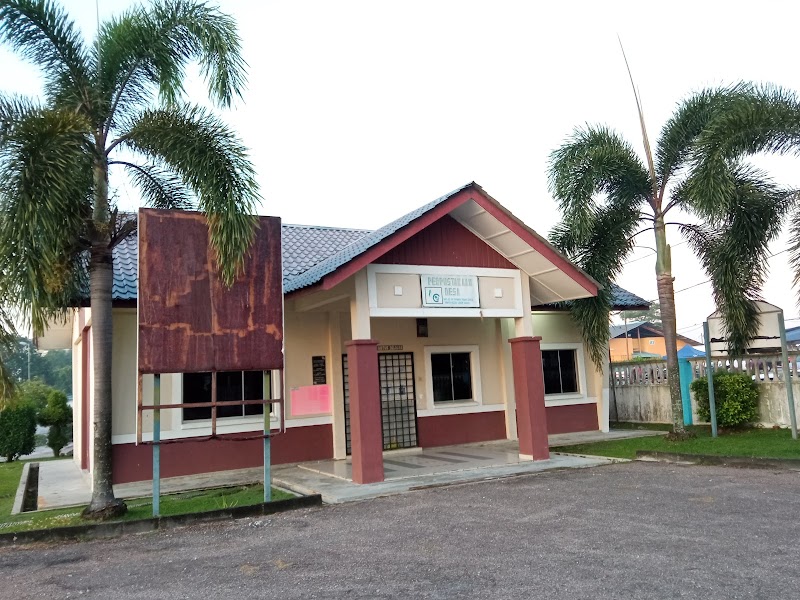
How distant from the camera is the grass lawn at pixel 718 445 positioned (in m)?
11.4

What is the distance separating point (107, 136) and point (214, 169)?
1.75m

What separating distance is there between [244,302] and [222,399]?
12.5 ft

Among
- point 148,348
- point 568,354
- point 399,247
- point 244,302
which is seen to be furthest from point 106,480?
point 568,354

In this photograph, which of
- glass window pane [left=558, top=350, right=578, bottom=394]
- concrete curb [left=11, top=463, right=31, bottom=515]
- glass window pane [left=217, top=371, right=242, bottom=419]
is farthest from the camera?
glass window pane [left=558, top=350, right=578, bottom=394]

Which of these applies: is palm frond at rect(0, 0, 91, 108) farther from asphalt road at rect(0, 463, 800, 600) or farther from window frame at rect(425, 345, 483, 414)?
window frame at rect(425, 345, 483, 414)

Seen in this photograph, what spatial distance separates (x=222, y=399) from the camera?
40.5 feet

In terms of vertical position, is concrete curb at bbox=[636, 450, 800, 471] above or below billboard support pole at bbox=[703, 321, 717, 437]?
below

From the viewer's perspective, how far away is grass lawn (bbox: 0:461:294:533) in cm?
850

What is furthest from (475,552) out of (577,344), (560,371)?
(577,344)

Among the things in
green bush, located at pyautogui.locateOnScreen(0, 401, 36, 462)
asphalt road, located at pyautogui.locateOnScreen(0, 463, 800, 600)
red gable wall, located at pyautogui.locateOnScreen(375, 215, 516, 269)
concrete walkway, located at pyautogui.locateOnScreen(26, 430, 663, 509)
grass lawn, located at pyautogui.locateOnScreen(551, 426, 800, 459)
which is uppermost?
red gable wall, located at pyautogui.locateOnScreen(375, 215, 516, 269)

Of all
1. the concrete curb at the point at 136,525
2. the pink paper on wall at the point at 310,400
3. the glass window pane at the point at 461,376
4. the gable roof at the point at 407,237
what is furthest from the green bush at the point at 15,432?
the concrete curb at the point at 136,525

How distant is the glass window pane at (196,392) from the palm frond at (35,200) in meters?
4.43

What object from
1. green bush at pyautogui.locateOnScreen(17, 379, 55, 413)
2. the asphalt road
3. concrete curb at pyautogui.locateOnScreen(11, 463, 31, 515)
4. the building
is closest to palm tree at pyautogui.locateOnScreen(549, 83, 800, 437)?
the asphalt road

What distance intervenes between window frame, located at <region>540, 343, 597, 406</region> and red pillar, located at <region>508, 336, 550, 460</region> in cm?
406
